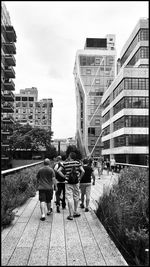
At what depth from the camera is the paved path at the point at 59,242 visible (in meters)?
4.54

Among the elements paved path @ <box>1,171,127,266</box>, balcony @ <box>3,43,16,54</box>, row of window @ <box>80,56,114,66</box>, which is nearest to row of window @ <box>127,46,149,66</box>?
paved path @ <box>1,171,127,266</box>

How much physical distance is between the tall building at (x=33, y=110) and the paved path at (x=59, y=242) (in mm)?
130467

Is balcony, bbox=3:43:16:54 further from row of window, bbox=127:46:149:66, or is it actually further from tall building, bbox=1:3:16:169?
row of window, bbox=127:46:149:66

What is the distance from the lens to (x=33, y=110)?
145750 mm

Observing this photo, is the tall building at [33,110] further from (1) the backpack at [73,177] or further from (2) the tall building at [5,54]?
(2) the tall building at [5,54]

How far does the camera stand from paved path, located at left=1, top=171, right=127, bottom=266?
14.9 ft

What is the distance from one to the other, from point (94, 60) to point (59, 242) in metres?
113

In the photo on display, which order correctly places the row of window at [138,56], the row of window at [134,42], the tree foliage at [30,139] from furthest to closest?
the tree foliage at [30,139], the row of window at [138,56], the row of window at [134,42]

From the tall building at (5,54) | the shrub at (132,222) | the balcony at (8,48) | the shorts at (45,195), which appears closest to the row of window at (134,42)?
the shorts at (45,195)

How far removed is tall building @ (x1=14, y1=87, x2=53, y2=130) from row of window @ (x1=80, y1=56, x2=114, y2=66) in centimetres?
3034

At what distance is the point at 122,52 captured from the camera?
70.6m

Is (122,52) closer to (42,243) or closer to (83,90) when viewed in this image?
(83,90)

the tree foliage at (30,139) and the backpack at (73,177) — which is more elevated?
the tree foliage at (30,139)

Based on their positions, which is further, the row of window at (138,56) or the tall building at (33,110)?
the tall building at (33,110)
